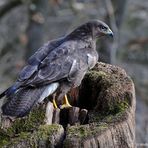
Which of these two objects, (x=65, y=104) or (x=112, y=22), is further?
(x=112, y=22)

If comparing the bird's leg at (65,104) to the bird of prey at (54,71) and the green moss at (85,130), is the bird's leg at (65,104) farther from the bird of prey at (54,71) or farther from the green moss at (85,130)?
the green moss at (85,130)

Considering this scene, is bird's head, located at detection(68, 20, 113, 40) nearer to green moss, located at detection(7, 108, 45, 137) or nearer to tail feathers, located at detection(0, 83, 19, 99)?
tail feathers, located at detection(0, 83, 19, 99)

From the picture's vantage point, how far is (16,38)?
52.4ft

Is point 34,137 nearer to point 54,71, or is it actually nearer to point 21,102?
point 21,102

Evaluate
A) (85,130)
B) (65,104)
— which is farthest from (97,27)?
(85,130)

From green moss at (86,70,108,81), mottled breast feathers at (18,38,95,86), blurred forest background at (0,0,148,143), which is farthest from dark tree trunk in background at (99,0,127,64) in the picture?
green moss at (86,70,108,81)

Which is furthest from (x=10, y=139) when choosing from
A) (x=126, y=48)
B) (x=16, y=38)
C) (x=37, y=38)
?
(x=126, y=48)

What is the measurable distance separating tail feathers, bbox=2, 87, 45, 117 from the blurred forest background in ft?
23.7

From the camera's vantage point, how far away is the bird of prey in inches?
188

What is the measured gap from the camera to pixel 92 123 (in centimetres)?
436

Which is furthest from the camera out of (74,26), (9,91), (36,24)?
(74,26)

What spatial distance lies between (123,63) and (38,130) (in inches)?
496

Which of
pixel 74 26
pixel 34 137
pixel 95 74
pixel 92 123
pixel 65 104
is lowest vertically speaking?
pixel 34 137

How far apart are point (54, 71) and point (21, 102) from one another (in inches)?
32.6
